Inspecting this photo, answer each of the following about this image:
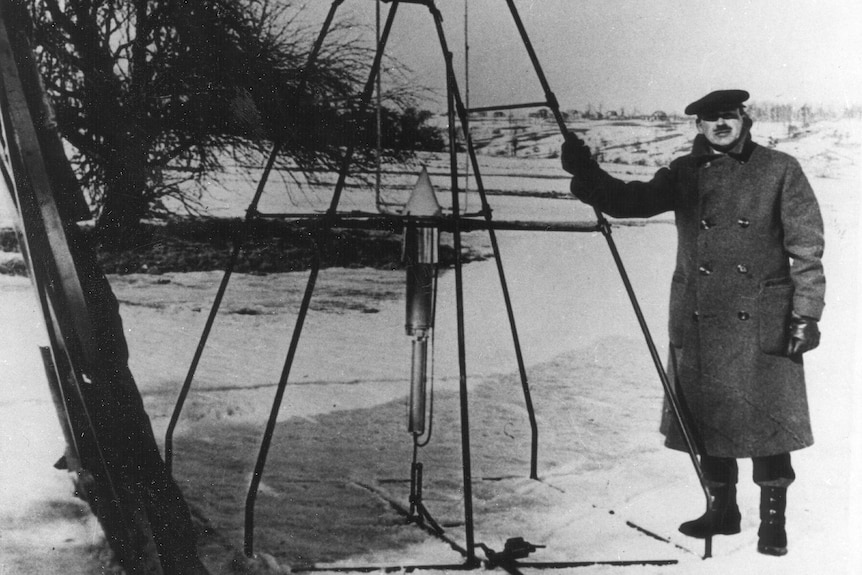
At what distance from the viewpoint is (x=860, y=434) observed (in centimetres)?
287

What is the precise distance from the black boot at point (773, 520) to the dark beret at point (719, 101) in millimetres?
1205

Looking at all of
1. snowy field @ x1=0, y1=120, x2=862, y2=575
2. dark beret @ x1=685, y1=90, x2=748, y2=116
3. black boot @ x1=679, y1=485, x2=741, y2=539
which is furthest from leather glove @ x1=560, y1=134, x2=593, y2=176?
black boot @ x1=679, y1=485, x2=741, y2=539

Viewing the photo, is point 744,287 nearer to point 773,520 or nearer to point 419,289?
point 773,520

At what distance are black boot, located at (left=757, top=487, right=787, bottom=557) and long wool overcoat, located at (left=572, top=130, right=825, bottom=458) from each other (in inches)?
6.0

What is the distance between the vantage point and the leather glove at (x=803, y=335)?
2.41m

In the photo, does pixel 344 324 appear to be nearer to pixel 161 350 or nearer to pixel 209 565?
pixel 161 350

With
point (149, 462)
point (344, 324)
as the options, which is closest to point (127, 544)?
point (149, 462)

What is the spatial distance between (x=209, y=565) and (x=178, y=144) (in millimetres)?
2831

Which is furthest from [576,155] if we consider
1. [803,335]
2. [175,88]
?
[175,88]

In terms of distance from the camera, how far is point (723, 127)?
99.4 inches

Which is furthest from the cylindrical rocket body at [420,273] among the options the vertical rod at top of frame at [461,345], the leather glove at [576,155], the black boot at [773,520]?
the black boot at [773,520]

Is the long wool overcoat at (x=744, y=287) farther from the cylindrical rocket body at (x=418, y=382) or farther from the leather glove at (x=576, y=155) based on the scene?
the cylindrical rocket body at (x=418, y=382)

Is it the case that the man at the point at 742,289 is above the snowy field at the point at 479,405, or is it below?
above

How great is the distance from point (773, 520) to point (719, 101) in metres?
1.33
